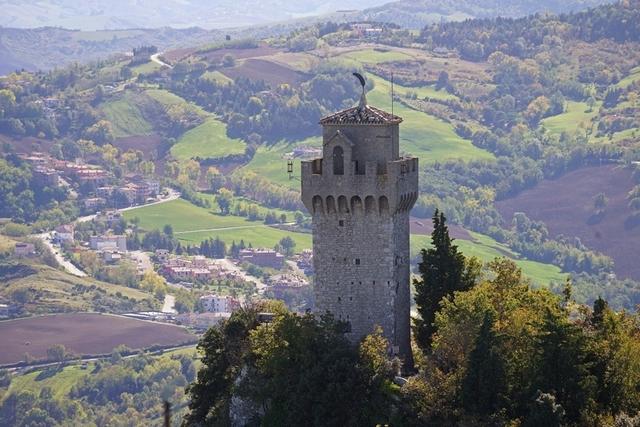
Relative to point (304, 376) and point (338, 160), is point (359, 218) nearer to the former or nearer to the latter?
point (338, 160)

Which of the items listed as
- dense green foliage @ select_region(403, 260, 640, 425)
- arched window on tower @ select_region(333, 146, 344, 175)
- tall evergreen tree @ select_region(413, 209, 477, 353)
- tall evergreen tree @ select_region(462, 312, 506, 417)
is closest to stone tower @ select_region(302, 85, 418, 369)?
arched window on tower @ select_region(333, 146, 344, 175)

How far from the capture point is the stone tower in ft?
194

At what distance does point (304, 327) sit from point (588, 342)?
10.4m

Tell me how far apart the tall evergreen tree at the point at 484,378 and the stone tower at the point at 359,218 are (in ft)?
19.6

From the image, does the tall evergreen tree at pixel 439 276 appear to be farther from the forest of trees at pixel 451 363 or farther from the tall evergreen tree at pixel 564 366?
the tall evergreen tree at pixel 564 366

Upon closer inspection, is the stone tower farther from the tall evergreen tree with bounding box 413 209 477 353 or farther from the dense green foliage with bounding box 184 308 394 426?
the tall evergreen tree with bounding box 413 209 477 353

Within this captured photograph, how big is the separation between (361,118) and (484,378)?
36.5ft

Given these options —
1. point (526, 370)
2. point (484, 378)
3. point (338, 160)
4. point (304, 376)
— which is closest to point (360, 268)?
point (338, 160)

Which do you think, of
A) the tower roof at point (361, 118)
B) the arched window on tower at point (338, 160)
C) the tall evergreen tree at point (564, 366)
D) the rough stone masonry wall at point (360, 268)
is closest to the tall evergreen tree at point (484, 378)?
the tall evergreen tree at point (564, 366)

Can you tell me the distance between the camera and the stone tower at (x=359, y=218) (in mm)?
59156

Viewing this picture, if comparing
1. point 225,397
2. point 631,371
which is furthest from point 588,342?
point 225,397

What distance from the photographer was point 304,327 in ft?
193

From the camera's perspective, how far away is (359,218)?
195ft

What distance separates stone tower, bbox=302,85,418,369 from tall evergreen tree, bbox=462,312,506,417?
5963 mm
